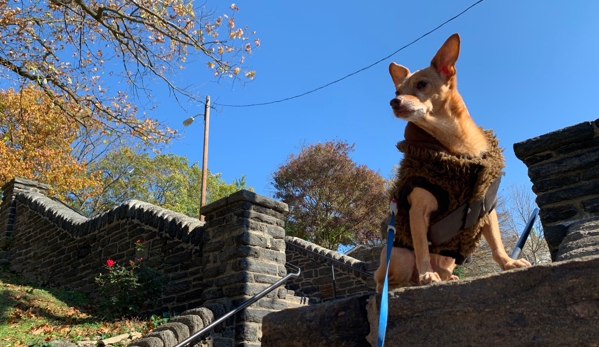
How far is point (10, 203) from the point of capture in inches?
497

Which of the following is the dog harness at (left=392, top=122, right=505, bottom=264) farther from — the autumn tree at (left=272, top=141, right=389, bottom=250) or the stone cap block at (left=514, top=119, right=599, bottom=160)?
the autumn tree at (left=272, top=141, right=389, bottom=250)

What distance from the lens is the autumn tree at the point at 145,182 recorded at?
90.7 feet

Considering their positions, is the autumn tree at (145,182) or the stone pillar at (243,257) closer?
the stone pillar at (243,257)

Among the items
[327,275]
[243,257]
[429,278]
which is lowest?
[429,278]

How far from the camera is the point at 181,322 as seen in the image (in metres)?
5.02

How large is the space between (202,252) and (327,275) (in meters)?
4.79

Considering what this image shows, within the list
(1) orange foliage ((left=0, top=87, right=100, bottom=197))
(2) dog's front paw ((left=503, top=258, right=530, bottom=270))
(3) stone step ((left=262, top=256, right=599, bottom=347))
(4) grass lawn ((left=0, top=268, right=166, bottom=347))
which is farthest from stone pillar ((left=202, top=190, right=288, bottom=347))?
(1) orange foliage ((left=0, top=87, right=100, bottom=197))

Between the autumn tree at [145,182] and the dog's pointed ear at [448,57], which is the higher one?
the autumn tree at [145,182]

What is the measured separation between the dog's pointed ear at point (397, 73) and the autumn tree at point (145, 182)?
26.4 m

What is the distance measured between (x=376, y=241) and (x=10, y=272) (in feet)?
56.8

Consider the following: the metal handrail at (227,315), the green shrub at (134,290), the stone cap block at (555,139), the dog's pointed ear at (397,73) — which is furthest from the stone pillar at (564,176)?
the green shrub at (134,290)

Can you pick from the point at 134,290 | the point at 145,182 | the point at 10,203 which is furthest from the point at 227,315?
the point at 145,182

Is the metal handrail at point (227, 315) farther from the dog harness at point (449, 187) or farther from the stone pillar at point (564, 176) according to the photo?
the stone pillar at point (564, 176)

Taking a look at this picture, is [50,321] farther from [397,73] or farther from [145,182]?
[145,182]
